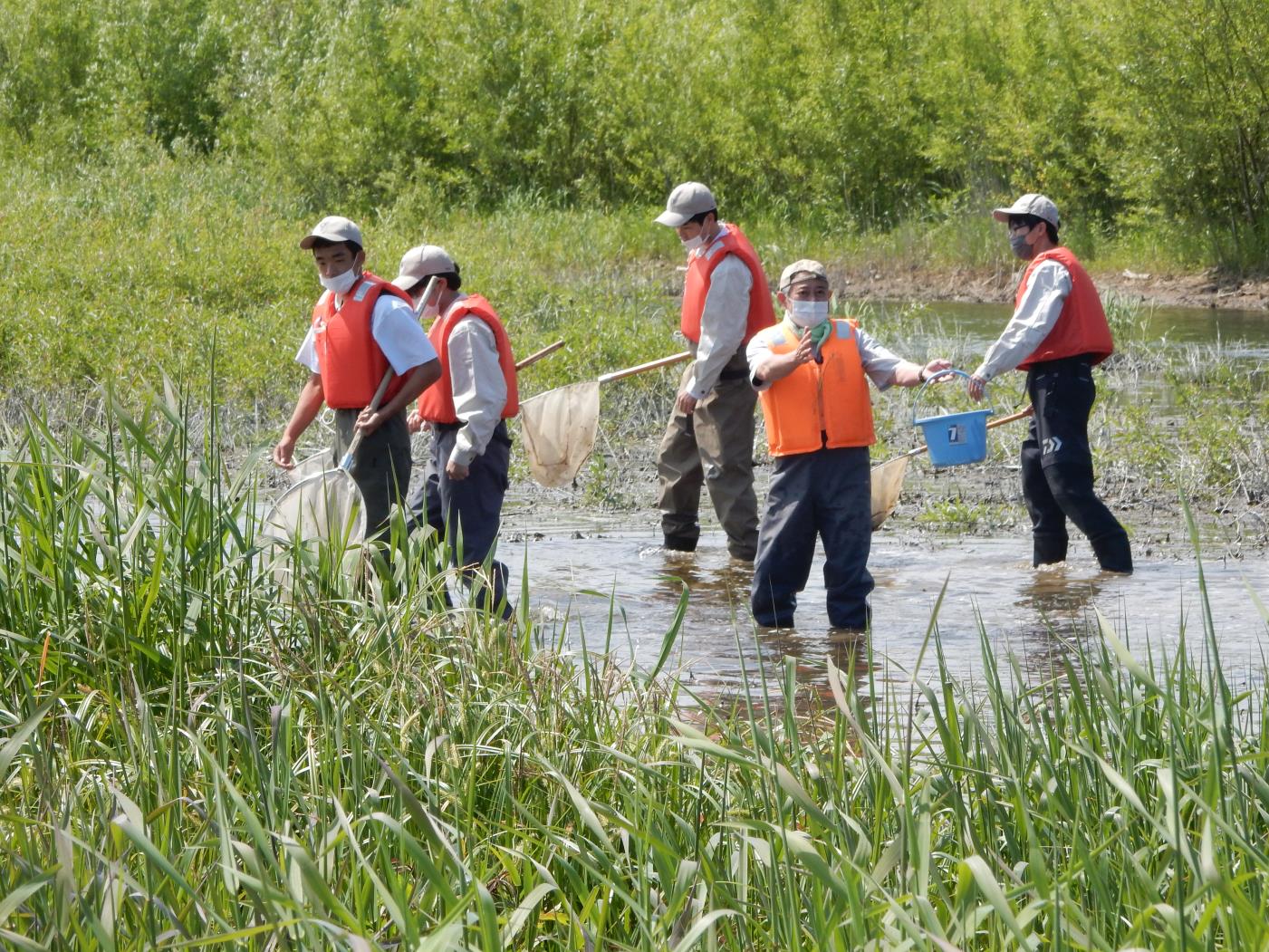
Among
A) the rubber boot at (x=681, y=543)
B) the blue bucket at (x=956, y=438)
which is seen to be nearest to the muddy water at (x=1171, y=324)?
the rubber boot at (x=681, y=543)

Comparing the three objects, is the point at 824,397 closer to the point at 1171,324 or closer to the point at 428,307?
the point at 428,307

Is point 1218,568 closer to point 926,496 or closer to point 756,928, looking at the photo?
point 926,496

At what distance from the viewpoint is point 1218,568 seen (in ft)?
25.2

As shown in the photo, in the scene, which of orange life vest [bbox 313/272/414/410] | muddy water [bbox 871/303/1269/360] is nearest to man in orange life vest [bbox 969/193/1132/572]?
orange life vest [bbox 313/272/414/410]

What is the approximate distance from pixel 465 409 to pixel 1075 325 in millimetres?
2854

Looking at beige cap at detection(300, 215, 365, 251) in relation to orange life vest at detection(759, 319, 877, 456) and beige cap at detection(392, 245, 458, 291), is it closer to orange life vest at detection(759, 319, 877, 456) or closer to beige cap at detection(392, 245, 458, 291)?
beige cap at detection(392, 245, 458, 291)

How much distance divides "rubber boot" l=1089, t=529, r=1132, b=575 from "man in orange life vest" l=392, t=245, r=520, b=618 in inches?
109

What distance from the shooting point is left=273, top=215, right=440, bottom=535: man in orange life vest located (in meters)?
6.22

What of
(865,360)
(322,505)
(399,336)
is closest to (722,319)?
(865,360)

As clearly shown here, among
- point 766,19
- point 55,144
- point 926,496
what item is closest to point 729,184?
point 766,19

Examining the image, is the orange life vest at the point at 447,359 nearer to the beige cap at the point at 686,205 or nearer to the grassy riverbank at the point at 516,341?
the grassy riverbank at the point at 516,341

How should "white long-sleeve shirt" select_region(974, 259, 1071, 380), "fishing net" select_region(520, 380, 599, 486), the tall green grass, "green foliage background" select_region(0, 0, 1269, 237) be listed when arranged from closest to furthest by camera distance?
1. the tall green grass
2. "white long-sleeve shirt" select_region(974, 259, 1071, 380)
3. "fishing net" select_region(520, 380, 599, 486)
4. "green foliage background" select_region(0, 0, 1269, 237)

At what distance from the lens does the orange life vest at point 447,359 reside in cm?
632

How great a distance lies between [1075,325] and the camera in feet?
24.4
